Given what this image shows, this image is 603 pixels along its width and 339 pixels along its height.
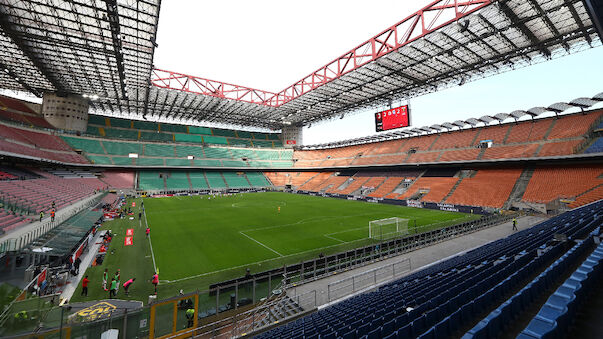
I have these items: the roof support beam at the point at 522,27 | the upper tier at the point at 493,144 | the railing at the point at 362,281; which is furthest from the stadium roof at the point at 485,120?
the railing at the point at 362,281

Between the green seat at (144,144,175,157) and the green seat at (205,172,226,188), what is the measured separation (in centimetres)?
1014

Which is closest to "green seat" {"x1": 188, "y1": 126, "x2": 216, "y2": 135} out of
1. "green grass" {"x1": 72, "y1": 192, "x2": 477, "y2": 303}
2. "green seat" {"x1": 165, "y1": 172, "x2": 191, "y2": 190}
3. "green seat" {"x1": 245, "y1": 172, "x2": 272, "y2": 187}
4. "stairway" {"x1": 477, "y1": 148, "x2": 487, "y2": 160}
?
"green seat" {"x1": 165, "y1": 172, "x2": 191, "y2": 190}

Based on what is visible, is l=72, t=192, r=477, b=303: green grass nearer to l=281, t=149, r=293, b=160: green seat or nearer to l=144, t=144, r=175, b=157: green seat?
l=144, t=144, r=175, b=157: green seat

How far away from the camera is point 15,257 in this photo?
34.1 feet

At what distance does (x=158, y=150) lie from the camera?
196 feet

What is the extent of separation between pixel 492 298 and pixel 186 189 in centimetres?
5507

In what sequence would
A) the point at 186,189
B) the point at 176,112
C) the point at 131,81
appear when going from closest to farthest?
the point at 131,81 < the point at 186,189 < the point at 176,112

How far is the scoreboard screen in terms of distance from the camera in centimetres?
3725

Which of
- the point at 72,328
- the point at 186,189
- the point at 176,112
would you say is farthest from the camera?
the point at 176,112

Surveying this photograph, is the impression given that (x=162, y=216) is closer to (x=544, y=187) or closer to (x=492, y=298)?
(x=492, y=298)

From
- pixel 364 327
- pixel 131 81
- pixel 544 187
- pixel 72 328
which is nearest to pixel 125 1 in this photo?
pixel 131 81

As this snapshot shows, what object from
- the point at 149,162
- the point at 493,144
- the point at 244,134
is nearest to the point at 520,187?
the point at 493,144

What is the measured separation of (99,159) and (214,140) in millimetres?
27830

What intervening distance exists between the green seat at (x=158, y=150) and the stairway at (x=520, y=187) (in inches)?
2539
